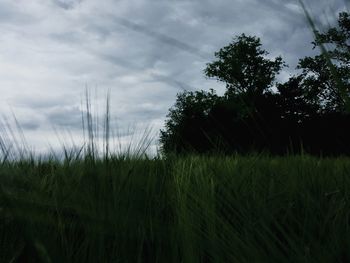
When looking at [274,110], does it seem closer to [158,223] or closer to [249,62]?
[249,62]

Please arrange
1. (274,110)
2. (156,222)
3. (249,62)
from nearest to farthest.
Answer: (156,222)
(274,110)
(249,62)

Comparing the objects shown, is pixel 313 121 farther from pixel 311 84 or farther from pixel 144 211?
pixel 144 211

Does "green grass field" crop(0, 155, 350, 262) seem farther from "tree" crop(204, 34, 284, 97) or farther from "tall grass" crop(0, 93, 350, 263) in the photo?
"tree" crop(204, 34, 284, 97)

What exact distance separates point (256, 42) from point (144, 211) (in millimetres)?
31589

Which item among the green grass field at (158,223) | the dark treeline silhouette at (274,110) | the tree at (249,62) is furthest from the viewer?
the tree at (249,62)

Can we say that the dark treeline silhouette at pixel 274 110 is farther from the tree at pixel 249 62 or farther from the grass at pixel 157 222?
the grass at pixel 157 222

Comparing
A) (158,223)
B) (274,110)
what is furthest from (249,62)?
(158,223)

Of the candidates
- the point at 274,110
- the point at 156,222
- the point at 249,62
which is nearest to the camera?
the point at 156,222

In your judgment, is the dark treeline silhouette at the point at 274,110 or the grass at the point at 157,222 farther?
the dark treeline silhouette at the point at 274,110

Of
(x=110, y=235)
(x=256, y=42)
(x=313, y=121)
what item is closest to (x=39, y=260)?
(x=110, y=235)

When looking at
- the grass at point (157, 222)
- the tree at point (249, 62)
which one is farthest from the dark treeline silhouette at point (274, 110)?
the grass at point (157, 222)

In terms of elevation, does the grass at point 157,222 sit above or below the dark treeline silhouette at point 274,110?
below

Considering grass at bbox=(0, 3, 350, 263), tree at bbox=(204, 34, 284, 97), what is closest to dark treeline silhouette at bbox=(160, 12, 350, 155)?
tree at bbox=(204, 34, 284, 97)

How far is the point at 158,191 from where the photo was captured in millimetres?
2383
